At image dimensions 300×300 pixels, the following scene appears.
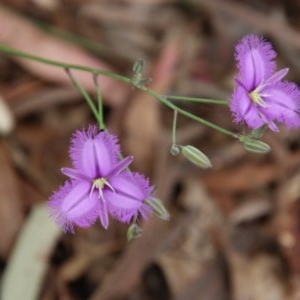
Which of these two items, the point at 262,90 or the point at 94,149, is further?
the point at 262,90

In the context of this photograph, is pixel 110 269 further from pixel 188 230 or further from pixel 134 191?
pixel 134 191

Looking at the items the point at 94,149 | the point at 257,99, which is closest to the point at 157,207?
the point at 94,149

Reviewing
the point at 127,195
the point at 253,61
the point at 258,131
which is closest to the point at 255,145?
the point at 258,131

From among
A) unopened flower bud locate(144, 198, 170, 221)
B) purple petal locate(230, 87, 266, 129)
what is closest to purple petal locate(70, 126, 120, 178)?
unopened flower bud locate(144, 198, 170, 221)

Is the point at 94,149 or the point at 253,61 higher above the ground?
the point at 253,61

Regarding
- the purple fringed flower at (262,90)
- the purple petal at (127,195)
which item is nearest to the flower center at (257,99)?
the purple fringed flower at (262,90)

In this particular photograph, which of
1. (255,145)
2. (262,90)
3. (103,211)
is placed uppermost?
(262,90)

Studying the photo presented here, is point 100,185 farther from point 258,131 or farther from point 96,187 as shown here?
point 258,131
